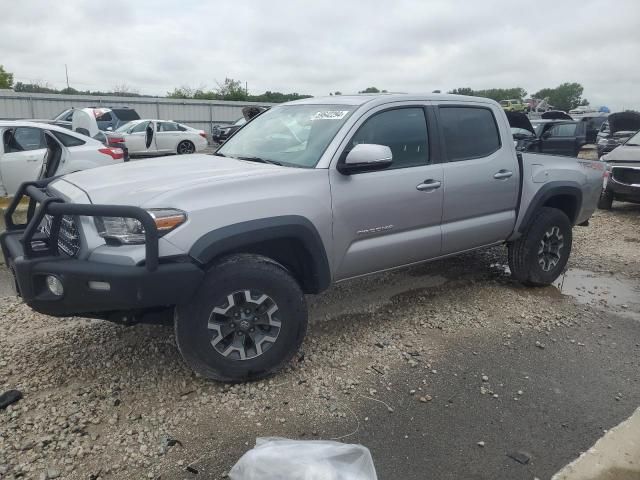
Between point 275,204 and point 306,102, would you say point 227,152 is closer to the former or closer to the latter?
point 306,102

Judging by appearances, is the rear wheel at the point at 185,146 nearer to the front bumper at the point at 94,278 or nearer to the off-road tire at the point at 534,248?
the off-road tire at the point at 534,248

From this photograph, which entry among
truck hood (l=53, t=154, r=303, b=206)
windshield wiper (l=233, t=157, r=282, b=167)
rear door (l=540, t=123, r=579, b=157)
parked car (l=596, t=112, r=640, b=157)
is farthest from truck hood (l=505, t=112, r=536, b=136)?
rear door (l=540, t=123, r=579, b=157)

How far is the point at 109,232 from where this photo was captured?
2.80 meters

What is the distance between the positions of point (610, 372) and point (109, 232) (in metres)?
3.40

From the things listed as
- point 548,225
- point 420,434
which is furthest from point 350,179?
point 548,225

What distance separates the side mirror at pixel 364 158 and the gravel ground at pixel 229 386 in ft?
4.34

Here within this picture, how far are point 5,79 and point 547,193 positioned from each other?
5969cm

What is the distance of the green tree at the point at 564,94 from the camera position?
91262 mm

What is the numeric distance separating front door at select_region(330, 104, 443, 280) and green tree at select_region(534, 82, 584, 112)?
317ft

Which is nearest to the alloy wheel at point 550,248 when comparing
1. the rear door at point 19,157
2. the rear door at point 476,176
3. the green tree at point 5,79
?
the rear door at point 476,176

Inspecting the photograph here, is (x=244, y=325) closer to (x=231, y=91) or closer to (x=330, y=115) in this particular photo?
(x=330, y=115)

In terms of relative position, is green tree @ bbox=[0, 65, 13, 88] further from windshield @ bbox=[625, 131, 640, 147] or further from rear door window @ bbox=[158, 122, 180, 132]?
windshield @ bbox=[625, 131, 640, 147]

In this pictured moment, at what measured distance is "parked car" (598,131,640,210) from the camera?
9.12 metres

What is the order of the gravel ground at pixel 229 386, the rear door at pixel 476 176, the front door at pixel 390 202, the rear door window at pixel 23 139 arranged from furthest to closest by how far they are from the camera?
the rear door window at pixel 23 139 < the rear door at pixel 476 176 < the front door at pixel 390 202 < the gravel ground at pixel 229 386
